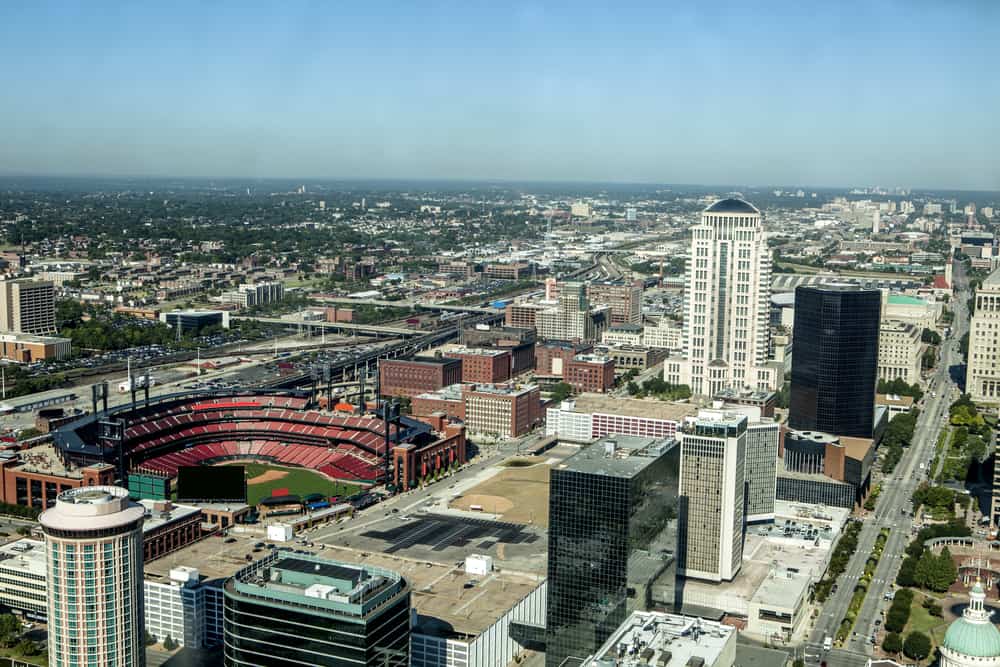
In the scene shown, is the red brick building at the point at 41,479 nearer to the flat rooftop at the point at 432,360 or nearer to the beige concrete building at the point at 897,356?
the flat rooftop at the point at 432,360

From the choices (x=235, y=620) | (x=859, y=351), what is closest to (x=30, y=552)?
(x=235, y=620)

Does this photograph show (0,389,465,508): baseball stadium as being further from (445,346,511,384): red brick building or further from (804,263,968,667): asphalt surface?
(804,263,968,667): asphalt surface

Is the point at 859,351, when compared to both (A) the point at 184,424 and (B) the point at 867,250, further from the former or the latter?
(B) the point at 867,250

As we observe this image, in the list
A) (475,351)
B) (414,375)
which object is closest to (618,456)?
(414,375)

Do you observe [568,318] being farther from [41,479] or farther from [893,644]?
[893,644]

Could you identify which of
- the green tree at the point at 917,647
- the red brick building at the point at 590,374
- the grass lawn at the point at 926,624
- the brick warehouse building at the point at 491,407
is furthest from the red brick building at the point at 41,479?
the red brick building at the point at 590,374
